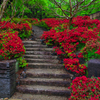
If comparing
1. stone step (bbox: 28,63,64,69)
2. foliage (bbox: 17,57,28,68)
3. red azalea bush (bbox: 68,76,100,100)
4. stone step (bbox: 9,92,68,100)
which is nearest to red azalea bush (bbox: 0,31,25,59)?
foliage (bbox: 17,57,28,68)

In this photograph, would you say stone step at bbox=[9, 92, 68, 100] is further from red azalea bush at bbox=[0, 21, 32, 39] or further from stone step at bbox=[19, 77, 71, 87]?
red azalea bush at bbox=[0, 21, 32, 39]

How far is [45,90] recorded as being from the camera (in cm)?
376

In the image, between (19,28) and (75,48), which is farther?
(19,28)

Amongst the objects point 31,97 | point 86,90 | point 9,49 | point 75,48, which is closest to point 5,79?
point 31,97

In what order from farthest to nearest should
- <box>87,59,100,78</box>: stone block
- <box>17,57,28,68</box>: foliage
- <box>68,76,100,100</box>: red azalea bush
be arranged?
<box>17,57,28,68</box>: foliage → <box>87,59,100,78</box>: stone block → <box>68,76,100,100</box>: red azalea bush

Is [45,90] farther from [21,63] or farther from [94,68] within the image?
[94,68]

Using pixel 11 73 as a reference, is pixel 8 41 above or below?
above

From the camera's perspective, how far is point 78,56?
4.67m

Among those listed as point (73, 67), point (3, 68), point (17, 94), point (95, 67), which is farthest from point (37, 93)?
point (95, 67)

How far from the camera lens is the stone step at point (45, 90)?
3691mm

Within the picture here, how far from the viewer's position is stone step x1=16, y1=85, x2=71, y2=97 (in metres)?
3.69

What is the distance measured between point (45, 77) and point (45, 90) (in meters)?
0.75

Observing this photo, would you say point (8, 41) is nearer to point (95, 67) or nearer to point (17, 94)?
point (17, 94)

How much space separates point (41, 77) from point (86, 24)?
228 inches
